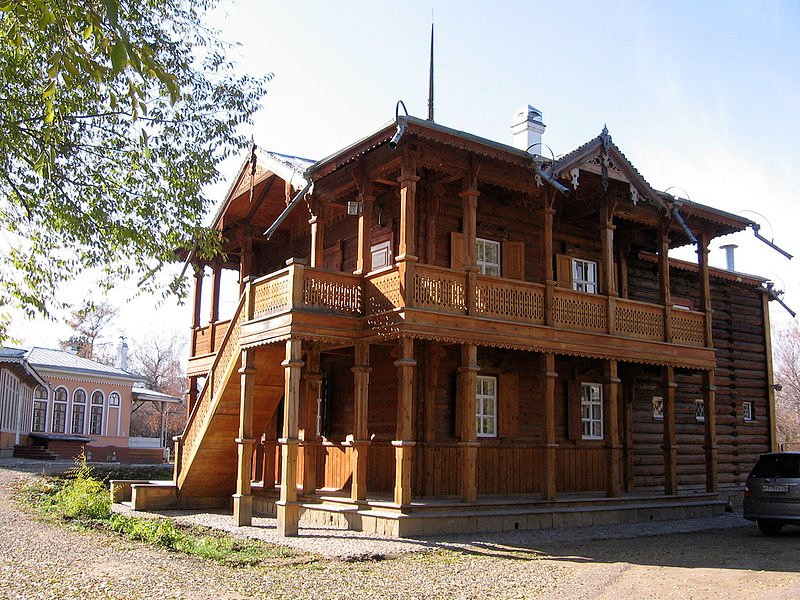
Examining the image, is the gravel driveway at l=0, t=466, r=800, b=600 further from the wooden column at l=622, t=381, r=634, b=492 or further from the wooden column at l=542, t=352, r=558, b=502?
the wooden column at l=622, t=381, r=634, b=492

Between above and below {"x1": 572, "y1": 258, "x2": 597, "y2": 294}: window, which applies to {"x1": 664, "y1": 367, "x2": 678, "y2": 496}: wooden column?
below

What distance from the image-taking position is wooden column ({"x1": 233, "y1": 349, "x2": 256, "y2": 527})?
51.1ft

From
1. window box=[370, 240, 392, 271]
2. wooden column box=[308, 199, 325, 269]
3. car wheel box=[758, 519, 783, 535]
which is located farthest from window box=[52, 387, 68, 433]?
car wheel box=[758, 519, 783, 535]

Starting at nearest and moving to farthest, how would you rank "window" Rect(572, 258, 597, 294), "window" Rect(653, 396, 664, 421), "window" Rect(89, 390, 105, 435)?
"window" Rect(572, 258, 597, 294) → "window" Rect(653, 396, 664, 421) → "window" Rect(89, 390, 105, 435)

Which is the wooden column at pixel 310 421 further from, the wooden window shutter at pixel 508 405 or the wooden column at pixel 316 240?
the wooden window shutter at pixel 508 405

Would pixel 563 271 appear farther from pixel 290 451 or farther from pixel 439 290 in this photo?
pixel 290 451

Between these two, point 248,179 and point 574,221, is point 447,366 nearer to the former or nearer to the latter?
point 574,221

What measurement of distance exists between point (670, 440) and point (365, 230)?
8.76 m

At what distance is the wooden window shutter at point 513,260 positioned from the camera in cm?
1869

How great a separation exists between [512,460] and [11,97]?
41.2 feet

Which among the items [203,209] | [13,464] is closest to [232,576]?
[203,209]

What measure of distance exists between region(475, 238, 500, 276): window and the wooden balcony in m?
2.07

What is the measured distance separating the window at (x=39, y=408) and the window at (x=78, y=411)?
5.20ft

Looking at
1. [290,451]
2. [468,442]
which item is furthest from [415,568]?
[468,442]
